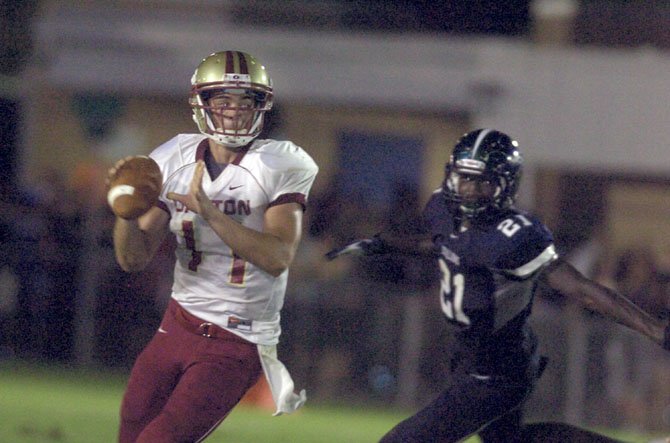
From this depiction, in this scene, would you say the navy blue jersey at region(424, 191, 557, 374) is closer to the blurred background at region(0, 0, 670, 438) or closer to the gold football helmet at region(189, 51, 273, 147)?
the gold football helmet at region(189, 51, 273, 147)

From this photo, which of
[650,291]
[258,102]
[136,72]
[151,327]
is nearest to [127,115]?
[136,72]

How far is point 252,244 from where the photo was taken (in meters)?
4.64

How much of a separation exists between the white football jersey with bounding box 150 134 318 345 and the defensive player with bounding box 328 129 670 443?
0.61m

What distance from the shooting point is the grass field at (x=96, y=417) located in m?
7.91

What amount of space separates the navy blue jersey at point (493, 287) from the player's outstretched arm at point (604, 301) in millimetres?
61

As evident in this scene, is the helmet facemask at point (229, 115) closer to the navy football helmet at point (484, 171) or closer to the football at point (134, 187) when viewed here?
the football at point (134, 187)

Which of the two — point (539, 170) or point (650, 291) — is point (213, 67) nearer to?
point (650, 291)

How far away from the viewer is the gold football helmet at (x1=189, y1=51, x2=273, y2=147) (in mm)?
4910

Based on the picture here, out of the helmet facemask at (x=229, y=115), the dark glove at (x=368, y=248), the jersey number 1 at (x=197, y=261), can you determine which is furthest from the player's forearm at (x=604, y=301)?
the helmet facemask at (x=229, y=115)

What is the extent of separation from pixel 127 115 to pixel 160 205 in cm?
984

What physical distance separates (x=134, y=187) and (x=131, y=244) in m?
0.32

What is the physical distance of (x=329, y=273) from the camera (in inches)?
412

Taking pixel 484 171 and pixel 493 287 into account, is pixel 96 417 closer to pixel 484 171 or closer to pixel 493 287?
pixel 493 287

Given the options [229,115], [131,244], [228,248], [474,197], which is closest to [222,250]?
[228,248]
